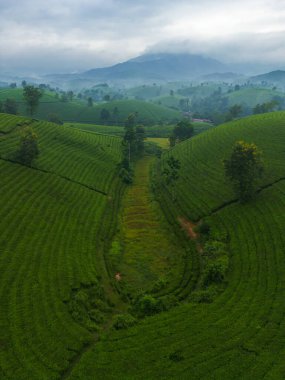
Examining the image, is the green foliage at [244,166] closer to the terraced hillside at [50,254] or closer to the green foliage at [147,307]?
the terraced hillside at [50,254]

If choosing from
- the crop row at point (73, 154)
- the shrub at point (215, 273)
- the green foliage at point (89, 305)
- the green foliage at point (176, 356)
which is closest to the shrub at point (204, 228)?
the shrub at point (215, 273)

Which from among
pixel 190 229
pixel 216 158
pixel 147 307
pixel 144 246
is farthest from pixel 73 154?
pixel 147 307

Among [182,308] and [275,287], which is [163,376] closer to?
[182,308]

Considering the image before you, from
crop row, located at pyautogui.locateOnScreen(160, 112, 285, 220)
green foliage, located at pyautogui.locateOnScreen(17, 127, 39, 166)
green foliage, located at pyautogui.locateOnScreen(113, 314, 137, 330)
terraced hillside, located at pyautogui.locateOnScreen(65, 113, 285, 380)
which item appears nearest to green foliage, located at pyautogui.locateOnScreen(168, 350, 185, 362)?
terraced hillside, located at pyautogui.locateOnScreen(65, 113, 285, 380)

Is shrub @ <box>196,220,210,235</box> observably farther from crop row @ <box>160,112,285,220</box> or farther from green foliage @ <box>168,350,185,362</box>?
green foliage @ <box>168,350,185,362</box>

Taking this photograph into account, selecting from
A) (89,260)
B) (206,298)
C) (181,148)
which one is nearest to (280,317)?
(206,298)

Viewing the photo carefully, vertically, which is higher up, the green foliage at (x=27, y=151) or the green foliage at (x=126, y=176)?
the green foliage at (x=27, y=151)
